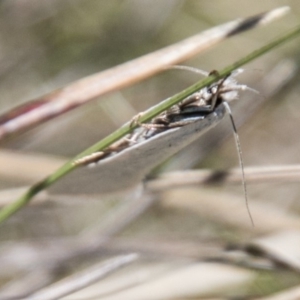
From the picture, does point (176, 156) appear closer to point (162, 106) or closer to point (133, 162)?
point (133, 162)

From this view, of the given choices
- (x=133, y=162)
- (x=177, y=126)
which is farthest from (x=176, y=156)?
(x=177, y=126)

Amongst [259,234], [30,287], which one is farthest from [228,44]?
[30,287]

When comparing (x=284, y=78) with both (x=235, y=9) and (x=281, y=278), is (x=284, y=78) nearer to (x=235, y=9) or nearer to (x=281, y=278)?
(x=281, y=278)

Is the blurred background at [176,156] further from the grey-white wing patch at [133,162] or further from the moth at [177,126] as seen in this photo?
the moth at [177,126]

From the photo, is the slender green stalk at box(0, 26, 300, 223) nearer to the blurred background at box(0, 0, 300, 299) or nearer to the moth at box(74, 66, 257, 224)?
the moth at box(74, 66, 257, 224)

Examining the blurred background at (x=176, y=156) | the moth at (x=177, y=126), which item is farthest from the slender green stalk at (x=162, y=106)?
the blurred background at (x=176, y=156)

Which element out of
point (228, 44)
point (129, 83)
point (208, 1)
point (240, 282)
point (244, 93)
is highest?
point (208, 1)
